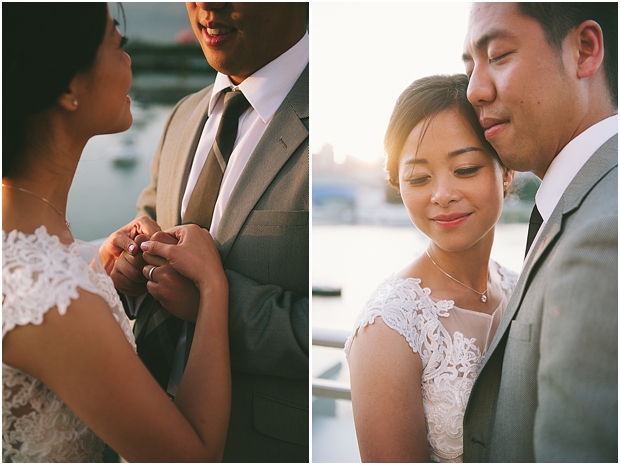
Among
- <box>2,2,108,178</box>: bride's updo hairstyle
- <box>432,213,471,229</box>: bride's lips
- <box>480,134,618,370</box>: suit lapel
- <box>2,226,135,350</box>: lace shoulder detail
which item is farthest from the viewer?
<box>432,213,471,229</box>: bride's lips

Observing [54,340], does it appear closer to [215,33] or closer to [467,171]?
[215,33]

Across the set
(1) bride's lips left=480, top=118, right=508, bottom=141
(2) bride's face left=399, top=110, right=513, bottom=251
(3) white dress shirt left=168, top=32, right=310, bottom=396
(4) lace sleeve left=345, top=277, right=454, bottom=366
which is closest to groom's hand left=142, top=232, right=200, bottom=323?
(3) white dress shirt left=168, top=32, right=310, bottom=396

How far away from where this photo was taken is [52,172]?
1.55m

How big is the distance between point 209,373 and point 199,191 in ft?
2.21

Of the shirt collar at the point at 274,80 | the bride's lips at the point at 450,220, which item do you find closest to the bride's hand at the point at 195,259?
the shirt collar at the point at 274,80

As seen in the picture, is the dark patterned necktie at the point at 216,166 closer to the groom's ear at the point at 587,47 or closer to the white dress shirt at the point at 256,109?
the white dress shirt at the point at 256,109

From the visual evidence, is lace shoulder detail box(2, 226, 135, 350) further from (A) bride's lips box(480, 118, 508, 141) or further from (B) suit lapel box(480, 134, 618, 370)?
(A) bride's lips box(480, 118, 508, 141)

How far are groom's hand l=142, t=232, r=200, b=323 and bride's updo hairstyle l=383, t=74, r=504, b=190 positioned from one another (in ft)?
2.86

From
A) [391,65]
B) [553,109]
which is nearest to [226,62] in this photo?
[391,65]

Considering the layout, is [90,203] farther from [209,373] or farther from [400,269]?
[400,269]

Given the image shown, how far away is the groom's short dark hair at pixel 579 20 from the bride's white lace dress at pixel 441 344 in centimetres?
87

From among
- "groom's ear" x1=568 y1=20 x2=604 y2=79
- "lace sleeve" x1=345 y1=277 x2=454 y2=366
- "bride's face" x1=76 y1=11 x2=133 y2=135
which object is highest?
"groom's ear" x1=568 y1=20 x2=604 y2=79

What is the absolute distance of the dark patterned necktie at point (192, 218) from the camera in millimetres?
1893

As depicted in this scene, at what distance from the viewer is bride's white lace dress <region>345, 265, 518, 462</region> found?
68.8 inches
